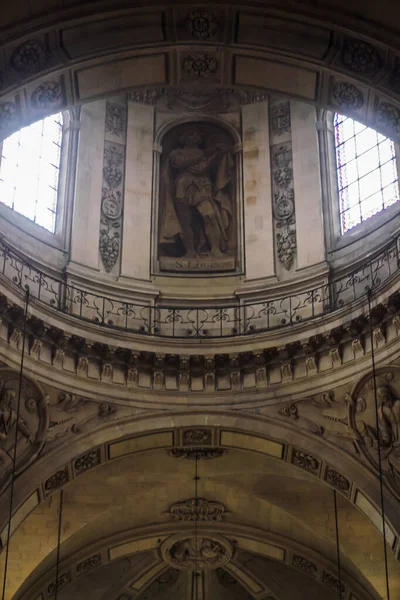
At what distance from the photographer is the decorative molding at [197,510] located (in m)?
25.8

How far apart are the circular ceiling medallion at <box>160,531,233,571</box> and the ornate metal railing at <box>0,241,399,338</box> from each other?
15.7ft

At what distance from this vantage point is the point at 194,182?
26.3 m

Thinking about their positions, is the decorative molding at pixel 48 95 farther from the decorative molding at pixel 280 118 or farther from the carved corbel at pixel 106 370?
the decorative molding at pixel 280 118

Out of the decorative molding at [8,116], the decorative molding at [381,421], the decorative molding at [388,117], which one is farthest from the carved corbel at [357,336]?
the decorative molding at [8,116]

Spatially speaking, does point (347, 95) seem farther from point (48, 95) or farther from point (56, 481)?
point (56, 481)

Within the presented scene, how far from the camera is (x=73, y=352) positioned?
73.6 feet

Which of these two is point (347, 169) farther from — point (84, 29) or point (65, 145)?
point (84, 29)

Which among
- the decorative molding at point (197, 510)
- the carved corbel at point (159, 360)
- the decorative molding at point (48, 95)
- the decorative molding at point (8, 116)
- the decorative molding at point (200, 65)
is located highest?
the decorative molding at point (200, 65)

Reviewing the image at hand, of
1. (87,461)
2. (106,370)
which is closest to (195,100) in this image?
(106,370)

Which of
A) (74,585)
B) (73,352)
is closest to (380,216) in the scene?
(73,352)

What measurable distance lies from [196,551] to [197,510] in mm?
1354

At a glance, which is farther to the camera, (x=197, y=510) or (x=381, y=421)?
(x=197, y=510)

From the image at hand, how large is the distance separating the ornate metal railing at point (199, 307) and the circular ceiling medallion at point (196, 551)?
4772mm

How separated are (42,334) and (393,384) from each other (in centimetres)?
571
